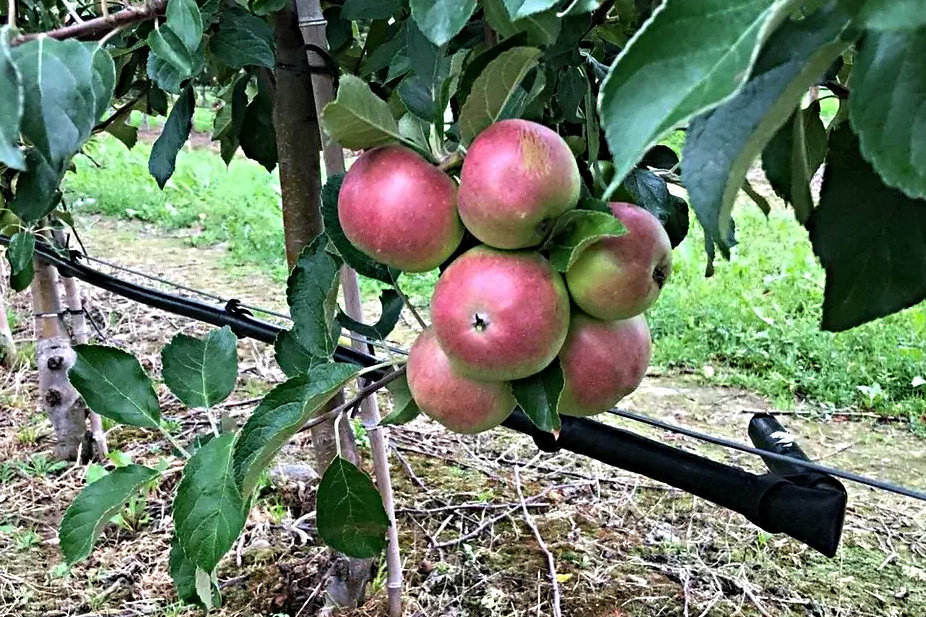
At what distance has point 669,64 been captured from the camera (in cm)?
25

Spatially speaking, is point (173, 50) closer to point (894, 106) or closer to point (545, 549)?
point (894, 106)

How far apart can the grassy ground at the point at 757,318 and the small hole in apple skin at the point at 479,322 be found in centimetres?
149

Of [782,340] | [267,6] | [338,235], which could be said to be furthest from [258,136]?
[782,340]

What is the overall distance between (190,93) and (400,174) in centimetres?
51

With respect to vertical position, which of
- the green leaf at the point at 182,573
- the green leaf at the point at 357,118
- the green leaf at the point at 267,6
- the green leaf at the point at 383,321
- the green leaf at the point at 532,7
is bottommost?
the green leaf at the point at 182,573

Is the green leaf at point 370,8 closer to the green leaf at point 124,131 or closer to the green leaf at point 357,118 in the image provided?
the green leaf at point 357,118

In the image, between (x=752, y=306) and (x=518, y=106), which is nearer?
(x=518, y=106)

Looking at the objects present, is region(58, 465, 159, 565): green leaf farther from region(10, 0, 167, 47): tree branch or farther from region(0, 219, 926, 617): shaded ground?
Result: region(0, 219, 926, 617): shaded ground

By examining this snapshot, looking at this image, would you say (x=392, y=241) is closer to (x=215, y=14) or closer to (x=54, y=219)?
(x=215, y=14)

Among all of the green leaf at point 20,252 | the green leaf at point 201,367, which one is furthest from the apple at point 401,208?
the green leaf at point 20,252

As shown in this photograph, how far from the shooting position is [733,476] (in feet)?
2.72

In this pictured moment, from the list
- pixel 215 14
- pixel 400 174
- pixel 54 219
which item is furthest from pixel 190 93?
pixel 54 219

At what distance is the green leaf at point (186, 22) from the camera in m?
0.59

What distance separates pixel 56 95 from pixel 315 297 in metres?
0.30
